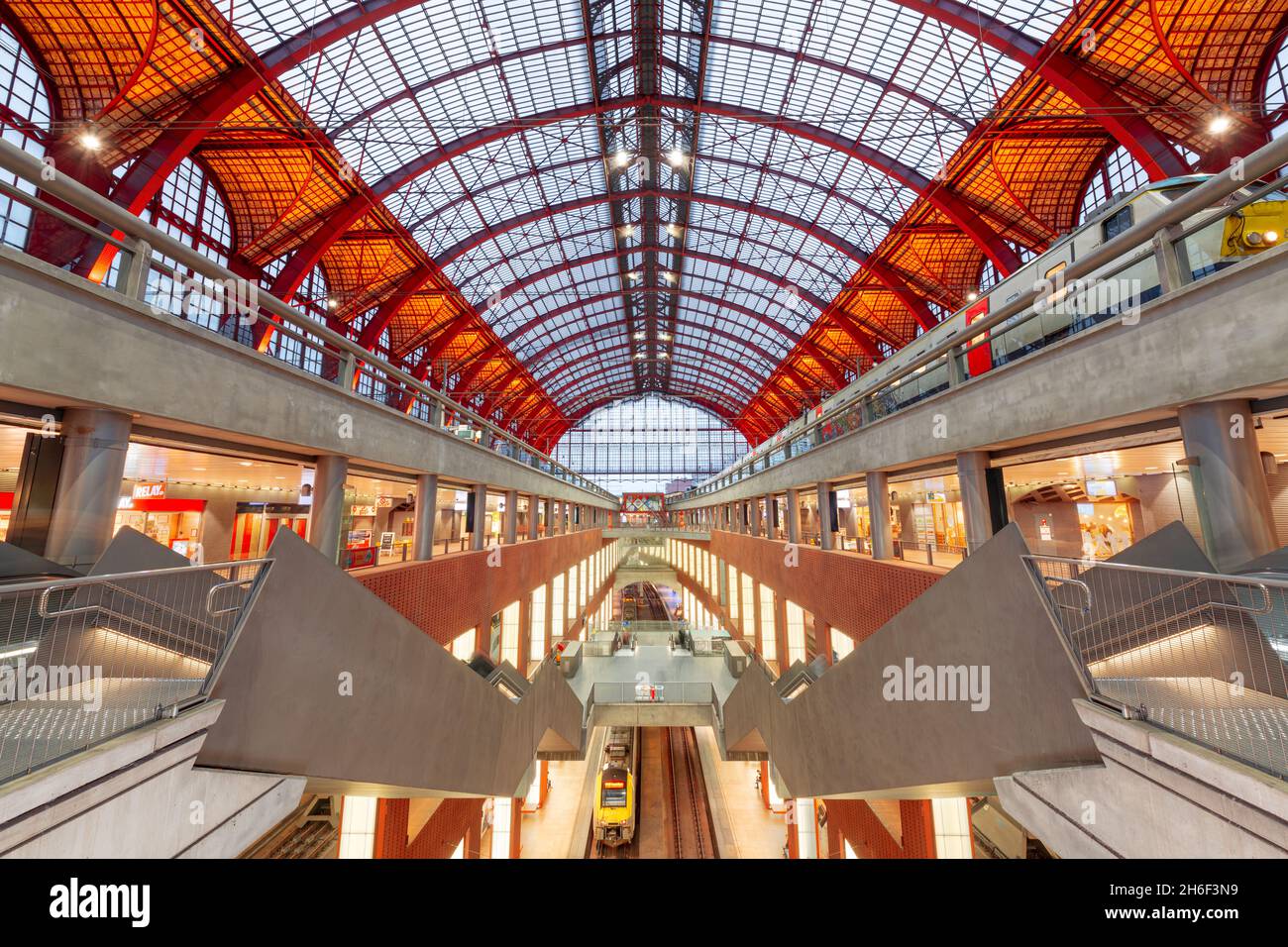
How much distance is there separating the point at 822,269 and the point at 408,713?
110 feet

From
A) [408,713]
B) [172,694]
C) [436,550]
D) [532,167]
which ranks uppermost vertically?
[532,167]

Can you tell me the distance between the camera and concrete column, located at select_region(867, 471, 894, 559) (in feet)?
33.6

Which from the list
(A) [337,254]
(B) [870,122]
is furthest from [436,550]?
(B) [870,122]

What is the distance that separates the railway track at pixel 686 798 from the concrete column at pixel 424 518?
10781mm

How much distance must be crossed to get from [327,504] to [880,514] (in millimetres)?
9948

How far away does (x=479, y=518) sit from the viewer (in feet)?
43.1

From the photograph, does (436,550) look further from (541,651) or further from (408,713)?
(541,651)

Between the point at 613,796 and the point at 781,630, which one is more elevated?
the point at 781,630

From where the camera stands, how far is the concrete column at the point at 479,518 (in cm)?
1270

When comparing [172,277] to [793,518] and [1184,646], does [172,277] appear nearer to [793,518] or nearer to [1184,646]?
[1184,646]

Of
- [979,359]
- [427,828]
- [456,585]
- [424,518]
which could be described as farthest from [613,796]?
[979,359]

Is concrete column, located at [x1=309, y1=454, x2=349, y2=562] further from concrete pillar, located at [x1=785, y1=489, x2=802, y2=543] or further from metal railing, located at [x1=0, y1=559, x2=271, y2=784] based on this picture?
concrete pillar, located at [x1=785, y1=489, x2=802, y2=543]

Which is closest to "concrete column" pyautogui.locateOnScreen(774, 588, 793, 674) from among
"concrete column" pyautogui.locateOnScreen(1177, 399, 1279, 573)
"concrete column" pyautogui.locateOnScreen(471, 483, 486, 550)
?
"concrete column" pyautogui.locateOnScreen(471, 483, 486, 550)

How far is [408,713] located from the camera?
581cm
